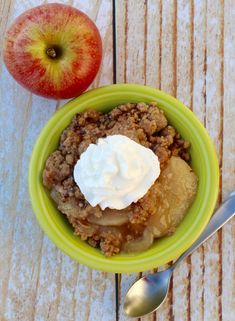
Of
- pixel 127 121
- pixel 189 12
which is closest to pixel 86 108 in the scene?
pixel 127 121

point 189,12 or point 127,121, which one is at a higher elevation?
point 189,12

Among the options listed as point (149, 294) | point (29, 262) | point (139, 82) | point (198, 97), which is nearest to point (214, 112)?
point (198, 97)

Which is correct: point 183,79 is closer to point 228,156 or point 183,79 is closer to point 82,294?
point 228,156

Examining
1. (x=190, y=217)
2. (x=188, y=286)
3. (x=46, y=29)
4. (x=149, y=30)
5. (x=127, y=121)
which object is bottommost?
(x=188, y=286)

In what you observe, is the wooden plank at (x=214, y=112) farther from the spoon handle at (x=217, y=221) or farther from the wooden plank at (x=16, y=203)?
the wooden plank at (x=16, y=203)

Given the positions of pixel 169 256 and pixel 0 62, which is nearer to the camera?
pixel 169 256

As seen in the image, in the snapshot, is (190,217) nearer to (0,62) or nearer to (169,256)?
(169,256)

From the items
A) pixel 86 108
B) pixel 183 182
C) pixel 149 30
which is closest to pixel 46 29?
pixel 86 108

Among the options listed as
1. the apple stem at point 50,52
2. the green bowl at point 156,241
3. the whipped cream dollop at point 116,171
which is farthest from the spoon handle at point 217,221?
the apple stem at point 50,52
